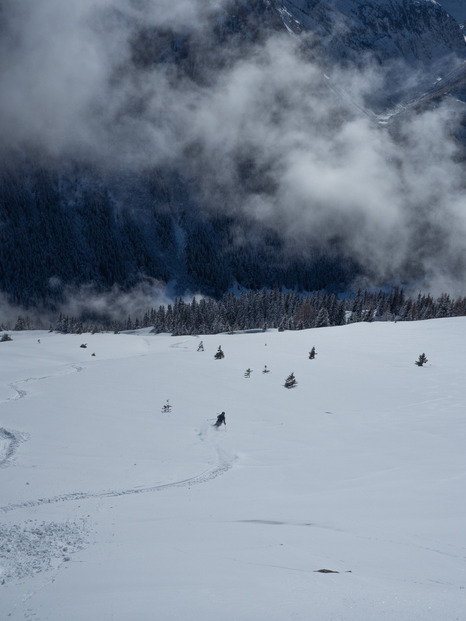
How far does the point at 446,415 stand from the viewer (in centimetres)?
1991

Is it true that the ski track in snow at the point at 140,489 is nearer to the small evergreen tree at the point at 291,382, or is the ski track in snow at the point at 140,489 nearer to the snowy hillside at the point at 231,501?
the snowy hillside at the point at 231,501

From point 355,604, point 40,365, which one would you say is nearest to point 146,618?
point 355,604

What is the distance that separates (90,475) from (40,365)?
87.8 ft

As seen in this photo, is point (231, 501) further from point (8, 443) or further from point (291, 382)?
point (291, 382)

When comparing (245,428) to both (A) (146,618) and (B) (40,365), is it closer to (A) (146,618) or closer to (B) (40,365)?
(A) (146,618)

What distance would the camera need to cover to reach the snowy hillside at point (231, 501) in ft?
19.4

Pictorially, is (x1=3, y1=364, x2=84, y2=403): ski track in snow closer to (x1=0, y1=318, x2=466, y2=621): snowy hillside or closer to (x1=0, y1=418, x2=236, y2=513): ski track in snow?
(x1=0, y1=318, x2=466, y2=621): snowy hillside

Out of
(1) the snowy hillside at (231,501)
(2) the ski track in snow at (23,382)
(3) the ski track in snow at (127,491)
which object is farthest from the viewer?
(2) the ski track in snow at (23,382)

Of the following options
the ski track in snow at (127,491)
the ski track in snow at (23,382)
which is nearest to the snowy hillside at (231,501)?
the ski track in snow at (127,491)

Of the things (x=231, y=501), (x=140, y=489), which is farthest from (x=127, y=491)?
(x=231, y=501)

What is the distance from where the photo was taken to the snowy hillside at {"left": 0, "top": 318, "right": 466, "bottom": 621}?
5.90 m

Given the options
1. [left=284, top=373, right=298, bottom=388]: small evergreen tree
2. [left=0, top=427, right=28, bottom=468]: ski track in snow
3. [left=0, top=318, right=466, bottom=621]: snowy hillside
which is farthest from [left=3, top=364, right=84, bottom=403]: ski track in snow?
[left=284, top=373, right=298, bottom=388]: small evergreen tree

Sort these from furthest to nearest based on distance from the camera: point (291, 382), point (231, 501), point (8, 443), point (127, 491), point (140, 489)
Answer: point (291, 382)
point (8, 443)
point (140, 489)
point (127, 491)
point (231, 501)

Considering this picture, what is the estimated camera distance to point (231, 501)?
10.7m
